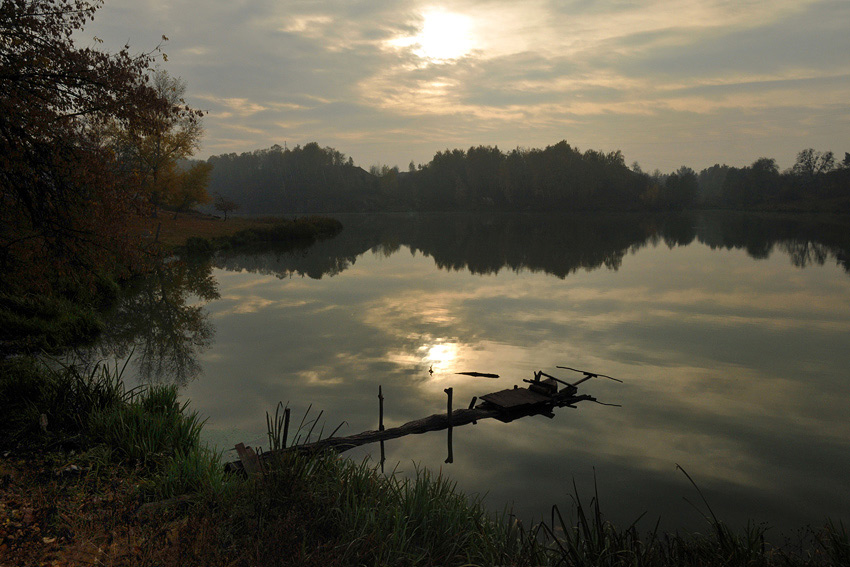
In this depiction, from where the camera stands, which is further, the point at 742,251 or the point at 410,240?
the point at 410,240

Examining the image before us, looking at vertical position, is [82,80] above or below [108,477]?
above

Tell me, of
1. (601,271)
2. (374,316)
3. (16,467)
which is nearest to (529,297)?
(374,316)

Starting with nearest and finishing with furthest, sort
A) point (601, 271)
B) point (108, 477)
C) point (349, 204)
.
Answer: point (108, 477)
point (601, 271)
point (349, 204)

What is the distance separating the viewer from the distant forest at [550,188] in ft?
500

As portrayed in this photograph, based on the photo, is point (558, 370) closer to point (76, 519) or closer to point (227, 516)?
point (227, 516)

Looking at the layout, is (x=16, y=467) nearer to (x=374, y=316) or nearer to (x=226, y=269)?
(x=374, y=316)

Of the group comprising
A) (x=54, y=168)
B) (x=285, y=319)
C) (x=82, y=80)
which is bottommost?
(x=285, y=319)

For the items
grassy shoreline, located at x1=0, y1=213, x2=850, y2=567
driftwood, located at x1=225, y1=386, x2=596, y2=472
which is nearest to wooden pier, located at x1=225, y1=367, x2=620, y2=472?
driftwood, located at x1=225, y1=386, x2=596, y2=472

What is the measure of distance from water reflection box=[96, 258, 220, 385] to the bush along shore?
24.0 feet

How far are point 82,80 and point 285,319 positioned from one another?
13.6m

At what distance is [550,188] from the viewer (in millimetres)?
159125

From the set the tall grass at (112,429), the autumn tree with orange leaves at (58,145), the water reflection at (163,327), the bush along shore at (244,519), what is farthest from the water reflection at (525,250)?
the bush along shore at (244,519)

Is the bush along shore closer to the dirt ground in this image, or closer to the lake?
the dirt ground

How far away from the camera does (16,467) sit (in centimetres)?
786
